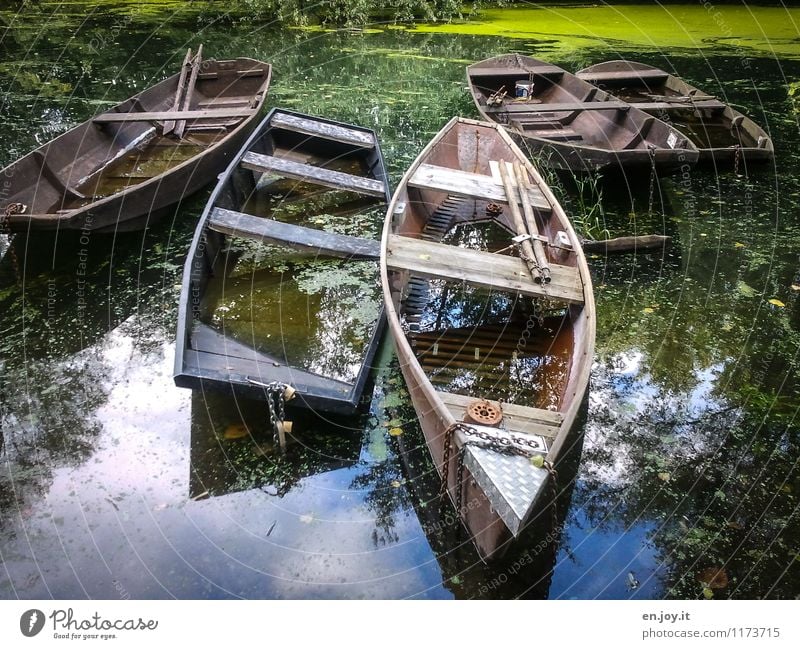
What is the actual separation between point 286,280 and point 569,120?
4314 mm

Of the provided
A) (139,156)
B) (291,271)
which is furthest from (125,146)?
(291,271)

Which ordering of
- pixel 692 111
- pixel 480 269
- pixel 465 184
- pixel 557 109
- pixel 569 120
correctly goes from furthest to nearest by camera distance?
pixel 692 111
pixel 569 120
pixel 557 109
pixel 465 184
pixel 480 269

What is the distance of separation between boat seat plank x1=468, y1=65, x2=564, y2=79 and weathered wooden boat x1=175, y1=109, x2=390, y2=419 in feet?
6.87

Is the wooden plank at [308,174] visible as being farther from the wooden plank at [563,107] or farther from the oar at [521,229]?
the wooden plank at [563,107]

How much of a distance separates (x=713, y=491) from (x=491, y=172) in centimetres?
297

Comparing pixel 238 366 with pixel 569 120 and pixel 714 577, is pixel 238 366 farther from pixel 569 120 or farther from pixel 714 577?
pixel 569 120

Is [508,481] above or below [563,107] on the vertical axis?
below

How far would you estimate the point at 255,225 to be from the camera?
4160 millimetres

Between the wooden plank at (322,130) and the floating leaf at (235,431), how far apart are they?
141 inches

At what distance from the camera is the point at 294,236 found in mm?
4117

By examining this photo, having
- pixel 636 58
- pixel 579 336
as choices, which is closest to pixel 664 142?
pixel 579 336
